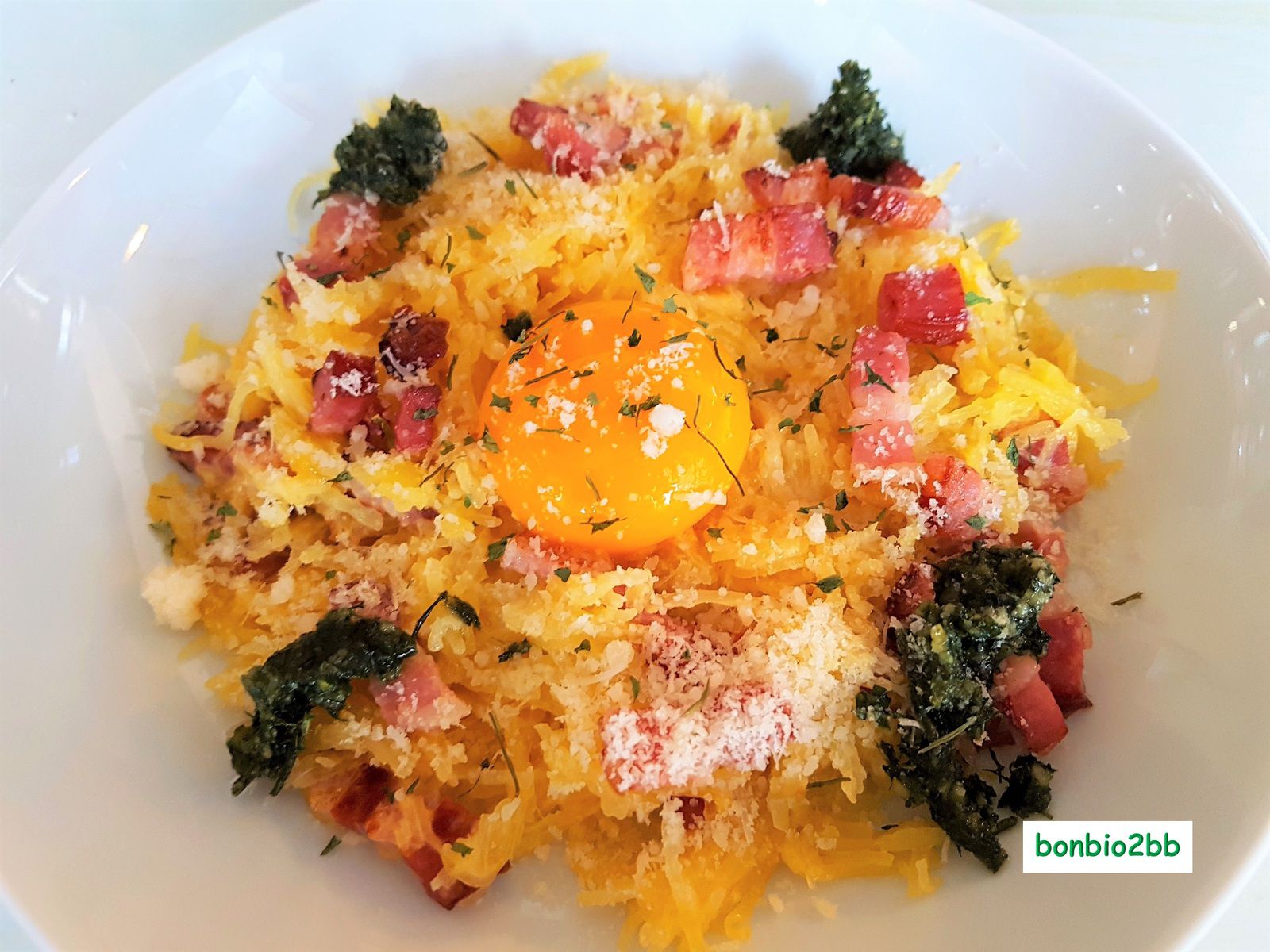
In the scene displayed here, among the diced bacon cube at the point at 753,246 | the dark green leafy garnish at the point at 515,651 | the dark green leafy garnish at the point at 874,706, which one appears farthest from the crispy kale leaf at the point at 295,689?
the diced bacon cube at the point at 753,246

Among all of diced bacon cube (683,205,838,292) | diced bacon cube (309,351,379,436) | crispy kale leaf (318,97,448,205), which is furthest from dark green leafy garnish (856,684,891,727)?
crispy kale leaf (318,97,448,205)

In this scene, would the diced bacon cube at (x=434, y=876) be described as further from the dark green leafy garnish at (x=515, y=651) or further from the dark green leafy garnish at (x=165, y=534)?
the dark green leafy garnish at (x=165, y=534)

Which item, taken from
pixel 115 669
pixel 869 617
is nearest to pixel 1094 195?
pixel 869 617

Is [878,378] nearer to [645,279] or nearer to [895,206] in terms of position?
[895,206]

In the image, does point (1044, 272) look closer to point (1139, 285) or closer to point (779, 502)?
point (1139, 285)

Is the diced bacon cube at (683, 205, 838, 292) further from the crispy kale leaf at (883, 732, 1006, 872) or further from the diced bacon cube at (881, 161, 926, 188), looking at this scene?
the crispy kale leaf at (883, 732, 1006, 872)

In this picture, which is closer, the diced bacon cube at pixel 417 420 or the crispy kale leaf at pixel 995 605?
the crispy kale leaf at pixel 995 605
